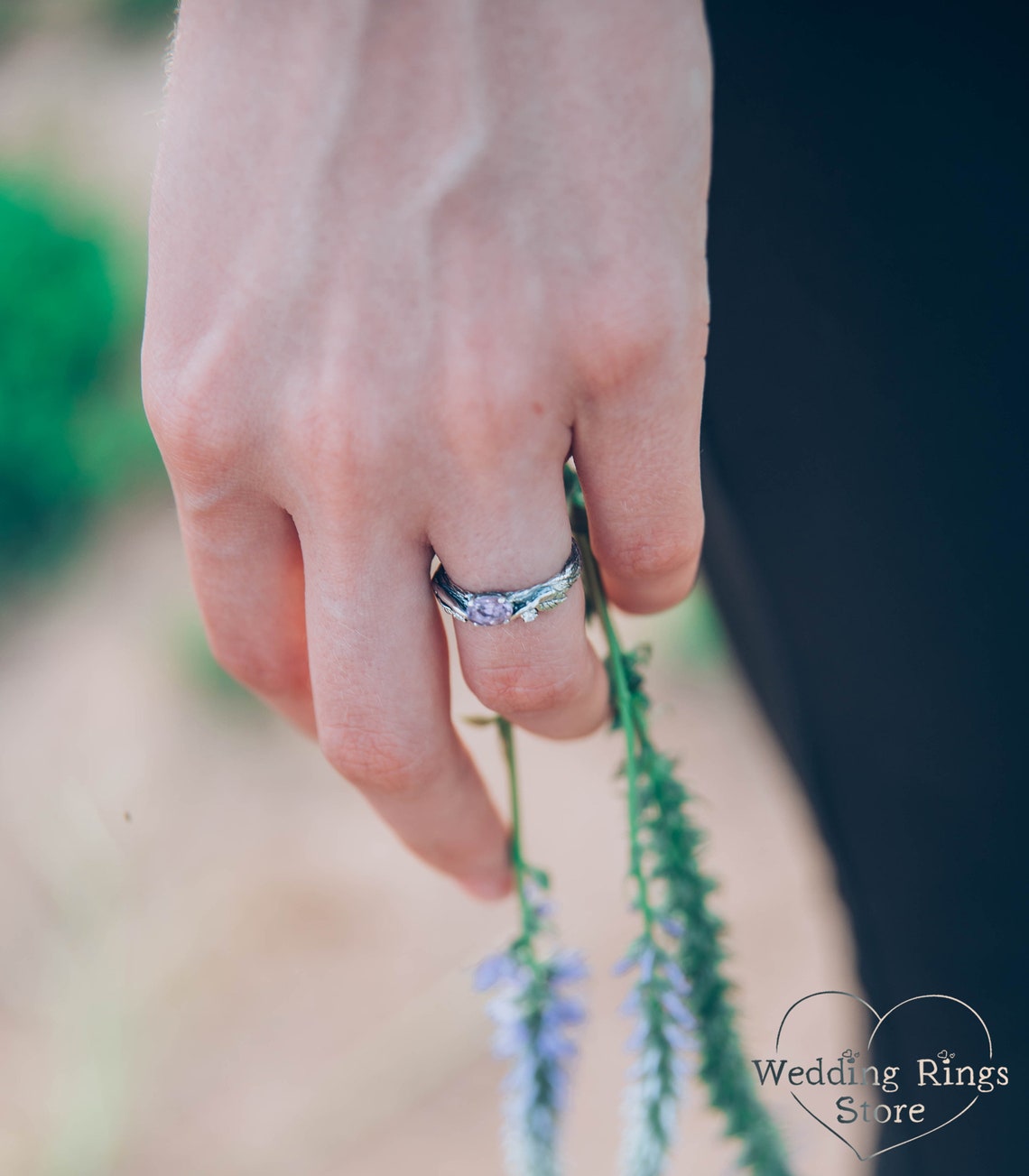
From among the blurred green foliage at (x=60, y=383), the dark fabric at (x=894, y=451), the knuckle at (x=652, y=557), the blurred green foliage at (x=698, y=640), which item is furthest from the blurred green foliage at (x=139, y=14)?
the knuckle at (x=652, y=557)

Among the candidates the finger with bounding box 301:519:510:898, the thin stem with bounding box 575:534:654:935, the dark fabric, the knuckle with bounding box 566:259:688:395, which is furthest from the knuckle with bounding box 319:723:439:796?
the dark fabric

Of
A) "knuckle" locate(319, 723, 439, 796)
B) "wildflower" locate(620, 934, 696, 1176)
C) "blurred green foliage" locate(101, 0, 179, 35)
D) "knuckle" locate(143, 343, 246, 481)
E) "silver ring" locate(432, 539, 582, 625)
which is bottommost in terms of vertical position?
"wildflower" locate(620, 934, 696, 1176)

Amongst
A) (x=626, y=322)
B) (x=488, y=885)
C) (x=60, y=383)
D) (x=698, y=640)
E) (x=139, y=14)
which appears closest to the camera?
(x=626, y=322)

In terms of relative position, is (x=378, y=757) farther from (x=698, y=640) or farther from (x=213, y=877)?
(x=698, y=640)

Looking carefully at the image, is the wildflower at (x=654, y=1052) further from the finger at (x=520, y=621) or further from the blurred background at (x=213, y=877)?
the blurred background at (x=213, y=877)

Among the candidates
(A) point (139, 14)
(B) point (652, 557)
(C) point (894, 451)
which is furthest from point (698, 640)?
(A) point (139, 14)

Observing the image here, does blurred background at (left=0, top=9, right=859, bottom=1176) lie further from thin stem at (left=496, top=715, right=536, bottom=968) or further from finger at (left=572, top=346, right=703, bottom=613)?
finger at (left=572, top=346, right=703, bottom=613)
